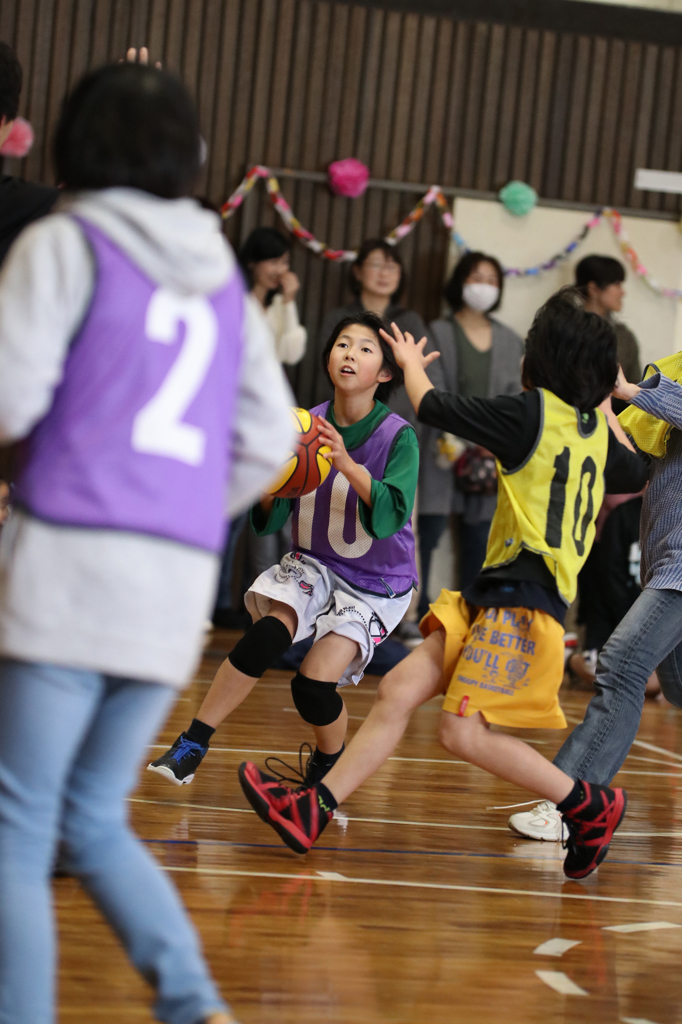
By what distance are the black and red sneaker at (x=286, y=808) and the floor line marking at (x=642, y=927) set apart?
56 cm

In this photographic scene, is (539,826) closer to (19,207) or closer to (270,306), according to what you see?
(19,207)

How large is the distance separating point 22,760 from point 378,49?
210 inches

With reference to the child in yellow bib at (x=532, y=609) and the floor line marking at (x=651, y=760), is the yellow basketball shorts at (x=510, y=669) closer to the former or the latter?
the child in yellow bib at (x=532, y=609)

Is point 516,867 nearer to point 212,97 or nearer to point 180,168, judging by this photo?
point 180,168

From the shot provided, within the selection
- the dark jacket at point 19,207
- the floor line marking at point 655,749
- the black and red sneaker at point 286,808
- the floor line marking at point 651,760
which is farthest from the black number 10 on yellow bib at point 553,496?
the floor line marking at point 655,749

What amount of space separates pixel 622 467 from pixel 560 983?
112 cm

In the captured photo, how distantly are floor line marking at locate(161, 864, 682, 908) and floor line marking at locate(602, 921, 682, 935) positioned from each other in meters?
0.12

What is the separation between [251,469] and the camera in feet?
4.49

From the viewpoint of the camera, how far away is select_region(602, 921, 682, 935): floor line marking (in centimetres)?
201

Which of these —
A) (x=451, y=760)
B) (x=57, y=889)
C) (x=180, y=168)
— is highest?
(x=180, y=168)

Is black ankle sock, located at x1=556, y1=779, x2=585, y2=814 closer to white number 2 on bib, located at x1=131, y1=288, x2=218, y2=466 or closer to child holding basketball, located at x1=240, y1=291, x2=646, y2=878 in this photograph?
child holding basketball, located at x1=240, y1=291, x2=646, y2=878

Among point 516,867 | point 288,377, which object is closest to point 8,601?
point 516,867

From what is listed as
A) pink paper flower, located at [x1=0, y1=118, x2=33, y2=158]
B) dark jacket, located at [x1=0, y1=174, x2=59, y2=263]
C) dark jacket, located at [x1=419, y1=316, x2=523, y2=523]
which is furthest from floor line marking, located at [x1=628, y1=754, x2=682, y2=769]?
pink paper flower, located at [x1=0, y1=118, x2=33, y2=158]

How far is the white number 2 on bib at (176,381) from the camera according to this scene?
120 cm
